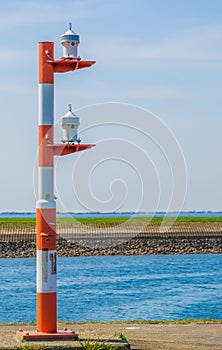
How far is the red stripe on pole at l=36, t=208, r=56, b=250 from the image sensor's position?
47.5 feet

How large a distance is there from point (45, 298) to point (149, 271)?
42668 mm

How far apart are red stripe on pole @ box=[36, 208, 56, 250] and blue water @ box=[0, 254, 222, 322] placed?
1492cm

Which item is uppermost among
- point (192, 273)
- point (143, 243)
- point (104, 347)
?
point (143, 243)

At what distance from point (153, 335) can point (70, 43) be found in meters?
5.38

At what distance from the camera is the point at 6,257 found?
6700 centimetres

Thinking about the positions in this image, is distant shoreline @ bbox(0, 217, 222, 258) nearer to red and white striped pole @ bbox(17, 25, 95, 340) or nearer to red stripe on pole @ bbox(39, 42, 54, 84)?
red and white striped pole @ bbox(17, 25, 95, 340)

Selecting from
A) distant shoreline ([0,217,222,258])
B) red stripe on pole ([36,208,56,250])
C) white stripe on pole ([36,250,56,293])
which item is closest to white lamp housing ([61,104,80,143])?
red stripe on pole ([36,208,56,250])

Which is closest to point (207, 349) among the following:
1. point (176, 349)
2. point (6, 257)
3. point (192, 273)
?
point (176, 349)

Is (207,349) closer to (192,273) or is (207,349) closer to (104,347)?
(104,347)

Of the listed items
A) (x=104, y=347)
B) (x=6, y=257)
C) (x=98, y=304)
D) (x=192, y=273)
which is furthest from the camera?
(x=6, y=257)

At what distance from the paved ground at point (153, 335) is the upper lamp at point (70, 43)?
14.5 feet

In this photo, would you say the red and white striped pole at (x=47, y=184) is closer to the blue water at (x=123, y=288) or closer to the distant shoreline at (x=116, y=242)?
the blue water at (x=123, y=288)

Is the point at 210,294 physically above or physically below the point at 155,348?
above

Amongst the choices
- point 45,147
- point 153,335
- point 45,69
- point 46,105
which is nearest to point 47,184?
point 45,147
